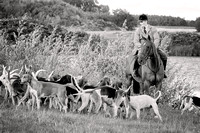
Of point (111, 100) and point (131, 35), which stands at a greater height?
point (131, 35)

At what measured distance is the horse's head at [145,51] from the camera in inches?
402

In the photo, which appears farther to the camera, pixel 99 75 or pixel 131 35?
pixel 131 35

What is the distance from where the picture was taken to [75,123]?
8.02m

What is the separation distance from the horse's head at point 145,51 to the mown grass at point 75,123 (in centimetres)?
151

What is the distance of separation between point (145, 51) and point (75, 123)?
3.04 metres

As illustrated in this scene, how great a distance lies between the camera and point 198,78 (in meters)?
22.1

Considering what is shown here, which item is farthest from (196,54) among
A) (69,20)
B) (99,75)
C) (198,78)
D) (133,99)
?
(133,99)

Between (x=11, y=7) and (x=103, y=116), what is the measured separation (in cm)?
2564

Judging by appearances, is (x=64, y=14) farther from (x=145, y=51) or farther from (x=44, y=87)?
(x=44, y=87)

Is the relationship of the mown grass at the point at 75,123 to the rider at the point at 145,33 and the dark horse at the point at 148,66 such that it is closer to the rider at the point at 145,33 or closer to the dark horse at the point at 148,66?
the dark horse at the point at 148,66

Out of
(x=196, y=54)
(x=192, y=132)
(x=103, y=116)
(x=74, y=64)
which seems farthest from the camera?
(x=196, y=54)

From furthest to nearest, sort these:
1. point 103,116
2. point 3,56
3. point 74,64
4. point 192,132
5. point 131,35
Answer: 1. point 131,35
2. point 74,64
3. point 3,56
4. point 103,116
5. point 192,132

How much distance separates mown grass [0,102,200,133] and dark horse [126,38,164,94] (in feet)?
5.10

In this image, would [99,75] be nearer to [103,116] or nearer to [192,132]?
[103,116]
